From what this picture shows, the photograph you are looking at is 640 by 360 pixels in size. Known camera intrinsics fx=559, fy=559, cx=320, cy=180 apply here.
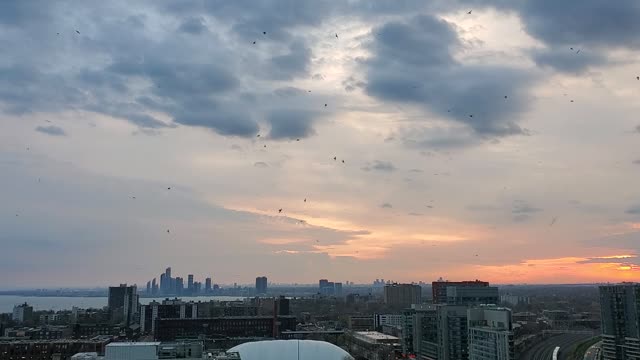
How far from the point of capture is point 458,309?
76.8 meters

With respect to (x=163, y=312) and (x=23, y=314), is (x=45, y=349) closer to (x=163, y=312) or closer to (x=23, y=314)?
(x=163, y=312)

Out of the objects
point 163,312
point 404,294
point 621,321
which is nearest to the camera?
point 621,321

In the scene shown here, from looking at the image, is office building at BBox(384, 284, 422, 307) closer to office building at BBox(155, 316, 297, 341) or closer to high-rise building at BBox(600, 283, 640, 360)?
office building at BBox(155, 316, 297, 341)

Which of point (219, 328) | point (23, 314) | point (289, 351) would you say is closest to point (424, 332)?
point (289, 351)

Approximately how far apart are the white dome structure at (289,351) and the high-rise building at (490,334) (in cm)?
1612

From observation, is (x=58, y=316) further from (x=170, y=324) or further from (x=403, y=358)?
(x=403, y=358)

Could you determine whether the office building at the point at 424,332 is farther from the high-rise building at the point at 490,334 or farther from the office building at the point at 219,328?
the office building at the point at 219,328

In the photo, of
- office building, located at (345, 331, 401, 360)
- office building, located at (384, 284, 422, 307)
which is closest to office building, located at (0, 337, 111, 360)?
office building, located at (345, 331, 401, 360)

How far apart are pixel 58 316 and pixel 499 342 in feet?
431

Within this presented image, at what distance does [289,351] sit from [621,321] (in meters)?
42.3

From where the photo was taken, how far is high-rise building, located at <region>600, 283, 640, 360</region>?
65.2m

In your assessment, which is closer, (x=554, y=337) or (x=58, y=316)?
(x=554, y=337)

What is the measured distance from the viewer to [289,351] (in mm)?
51000

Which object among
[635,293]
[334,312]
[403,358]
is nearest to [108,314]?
[334,312]
